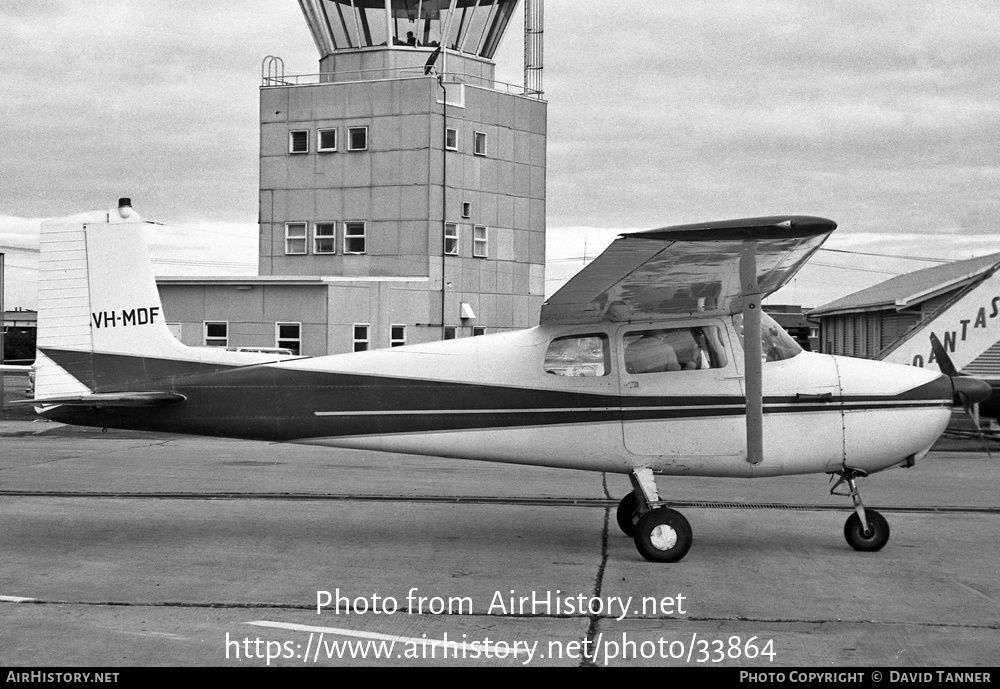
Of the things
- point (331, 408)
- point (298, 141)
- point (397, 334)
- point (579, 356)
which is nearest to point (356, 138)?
point (298, 141)

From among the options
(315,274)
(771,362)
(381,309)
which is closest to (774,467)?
(771,362)

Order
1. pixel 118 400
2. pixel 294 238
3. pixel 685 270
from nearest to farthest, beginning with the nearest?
pixel 685 270, pixel 118 400, pixel 294 238

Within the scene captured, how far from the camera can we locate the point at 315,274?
3306 cm

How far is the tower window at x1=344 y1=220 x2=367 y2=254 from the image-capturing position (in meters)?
32.6

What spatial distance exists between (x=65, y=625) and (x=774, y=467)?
567 cm

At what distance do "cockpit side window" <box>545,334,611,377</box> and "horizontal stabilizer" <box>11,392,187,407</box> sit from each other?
3.30 metres

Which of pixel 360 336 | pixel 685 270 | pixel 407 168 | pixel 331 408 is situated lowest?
pixel 331 408

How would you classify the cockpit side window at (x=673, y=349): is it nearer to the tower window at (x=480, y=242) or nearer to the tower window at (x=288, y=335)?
the tower window at (x=288, y=335)

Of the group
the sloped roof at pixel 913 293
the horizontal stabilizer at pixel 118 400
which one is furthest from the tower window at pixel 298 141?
the horizontal stabilizer at pixel 118 400

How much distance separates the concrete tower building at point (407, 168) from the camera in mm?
31844

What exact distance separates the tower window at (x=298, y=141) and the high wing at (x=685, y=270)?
25.5 meters

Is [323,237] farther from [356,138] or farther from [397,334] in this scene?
[397,334]

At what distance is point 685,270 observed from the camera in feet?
26.2

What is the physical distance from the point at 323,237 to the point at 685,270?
26.1 meters
